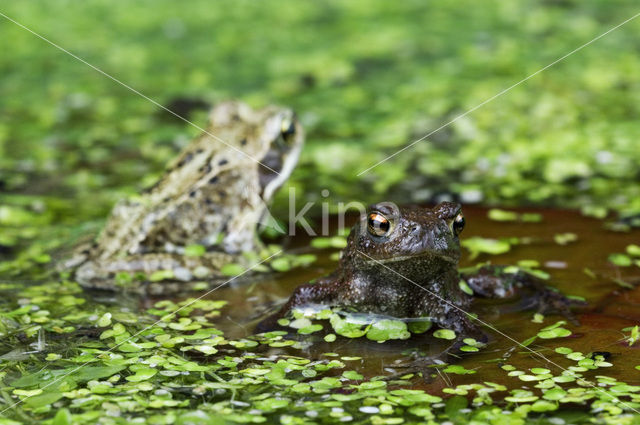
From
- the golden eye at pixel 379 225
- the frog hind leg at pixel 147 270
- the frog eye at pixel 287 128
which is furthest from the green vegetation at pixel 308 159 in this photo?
the frog eye at pixel 287 128

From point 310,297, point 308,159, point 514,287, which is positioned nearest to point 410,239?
point 310,297

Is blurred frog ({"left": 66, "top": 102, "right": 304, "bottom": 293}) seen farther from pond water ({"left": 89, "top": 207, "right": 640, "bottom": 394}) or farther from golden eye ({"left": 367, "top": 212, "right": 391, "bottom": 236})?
golden eye ({"left": 367, "top": 212, "right": 391, "bottom": 236})

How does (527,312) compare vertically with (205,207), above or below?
below

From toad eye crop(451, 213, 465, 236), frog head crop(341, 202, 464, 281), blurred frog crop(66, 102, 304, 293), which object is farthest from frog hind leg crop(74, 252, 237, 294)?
toad eye crop(451, 213, 465, 236)

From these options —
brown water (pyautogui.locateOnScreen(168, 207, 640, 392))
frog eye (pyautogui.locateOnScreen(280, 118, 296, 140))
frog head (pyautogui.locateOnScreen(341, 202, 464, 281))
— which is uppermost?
frog eye (pyautogui.locateOnScreen(280, 118, 296, 140))

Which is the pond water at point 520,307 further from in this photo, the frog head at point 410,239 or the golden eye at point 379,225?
the golden eye at point 379,225

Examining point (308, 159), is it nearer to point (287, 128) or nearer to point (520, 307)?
point (287, 128)
